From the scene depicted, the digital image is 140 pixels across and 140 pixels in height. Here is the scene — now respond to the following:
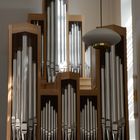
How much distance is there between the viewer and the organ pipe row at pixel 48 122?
611cm

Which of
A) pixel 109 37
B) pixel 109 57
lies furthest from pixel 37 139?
pixel 109 37

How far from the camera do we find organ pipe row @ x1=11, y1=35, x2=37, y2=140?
6.12m

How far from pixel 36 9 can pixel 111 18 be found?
4.18 ft

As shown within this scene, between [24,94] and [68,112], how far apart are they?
64cm

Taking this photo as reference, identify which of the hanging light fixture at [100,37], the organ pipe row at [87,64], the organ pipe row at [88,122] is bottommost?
the organ pipe row at [88,122]

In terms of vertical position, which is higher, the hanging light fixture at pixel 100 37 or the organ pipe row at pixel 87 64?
the hanging light fixture at pixel 100 37

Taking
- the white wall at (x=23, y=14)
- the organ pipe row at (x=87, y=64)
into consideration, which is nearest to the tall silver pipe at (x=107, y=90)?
the organ pipe row at (x=87, y=64)

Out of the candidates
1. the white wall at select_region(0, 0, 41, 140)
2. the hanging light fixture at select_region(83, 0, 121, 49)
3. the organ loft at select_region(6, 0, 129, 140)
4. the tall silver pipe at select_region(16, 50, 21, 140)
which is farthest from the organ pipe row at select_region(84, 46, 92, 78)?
the hanging light fixture at select_region(83, 0, 121, 49)

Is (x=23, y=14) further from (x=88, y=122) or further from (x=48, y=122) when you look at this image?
(x=88, y=122)

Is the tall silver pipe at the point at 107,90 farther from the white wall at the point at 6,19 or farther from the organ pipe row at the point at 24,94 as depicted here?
the white wall at the point at 6,19

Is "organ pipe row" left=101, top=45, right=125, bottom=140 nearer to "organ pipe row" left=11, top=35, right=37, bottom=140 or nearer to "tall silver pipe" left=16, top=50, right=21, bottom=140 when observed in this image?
"organ pipe row" left=11, top=35, right=37, bottom=140

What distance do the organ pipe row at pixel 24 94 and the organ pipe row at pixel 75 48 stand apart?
1.01 metres

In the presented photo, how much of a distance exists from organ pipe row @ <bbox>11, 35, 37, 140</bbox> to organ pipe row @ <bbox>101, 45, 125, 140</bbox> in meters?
0.94

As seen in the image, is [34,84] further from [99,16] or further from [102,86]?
[99,16]
